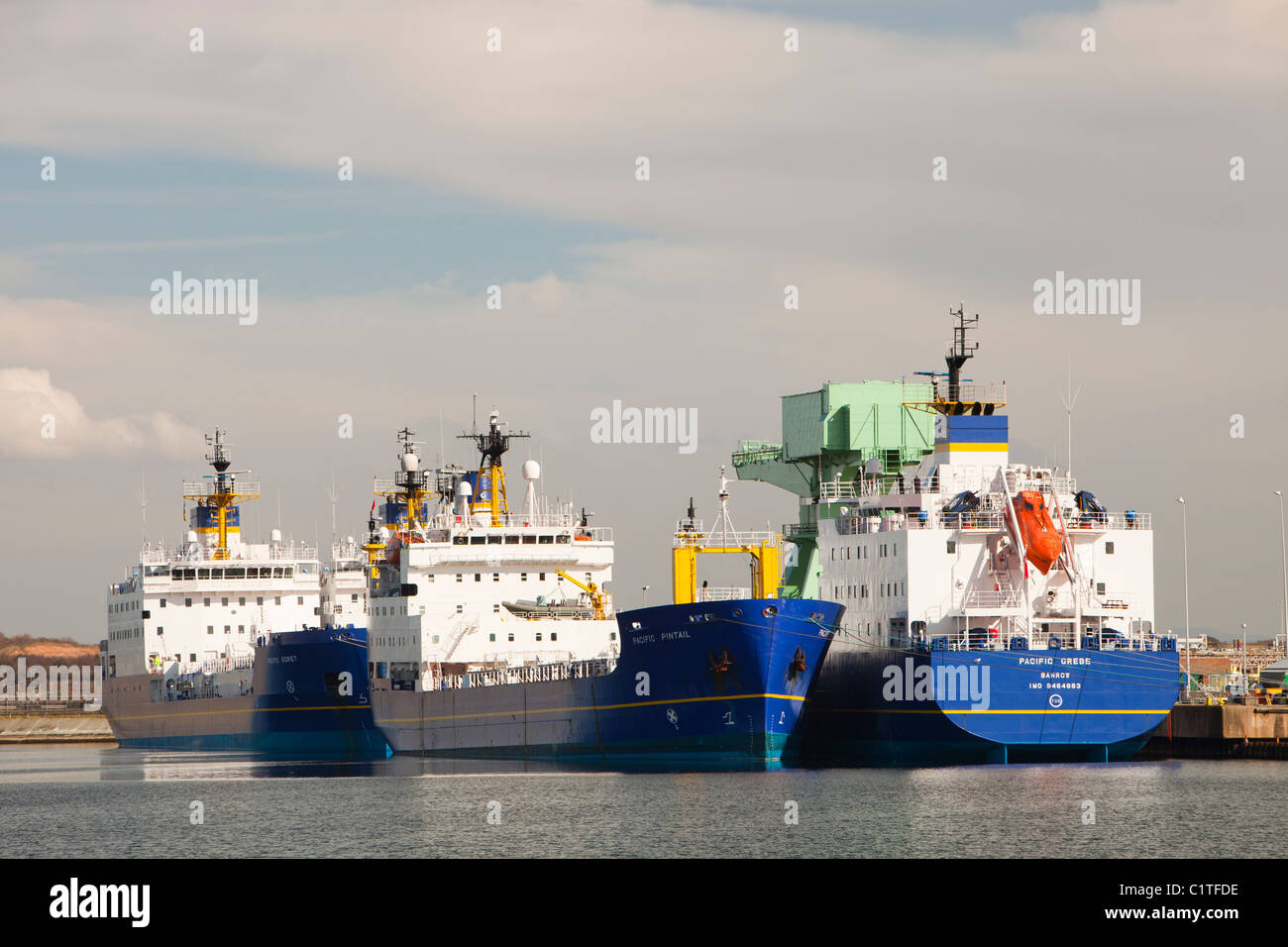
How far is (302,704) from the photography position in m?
69.2

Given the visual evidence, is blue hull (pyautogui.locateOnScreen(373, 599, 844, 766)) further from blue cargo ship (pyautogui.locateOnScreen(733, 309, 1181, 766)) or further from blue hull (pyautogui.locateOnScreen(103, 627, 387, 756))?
blue hull (pyautogui.locateOnScreen(103, 627, 387, 756))

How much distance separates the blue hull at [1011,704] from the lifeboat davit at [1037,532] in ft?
9.69

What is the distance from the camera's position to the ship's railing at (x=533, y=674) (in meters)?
53.3

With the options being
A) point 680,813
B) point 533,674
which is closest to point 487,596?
point 533,674

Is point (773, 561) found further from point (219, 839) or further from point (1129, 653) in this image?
point (219, 839)

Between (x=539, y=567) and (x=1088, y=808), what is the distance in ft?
95.2

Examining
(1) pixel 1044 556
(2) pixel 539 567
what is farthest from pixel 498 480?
(1) pixel 1044 556

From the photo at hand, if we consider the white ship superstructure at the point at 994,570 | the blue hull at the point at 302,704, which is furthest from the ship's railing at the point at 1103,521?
the blue hull at the point at 302,704

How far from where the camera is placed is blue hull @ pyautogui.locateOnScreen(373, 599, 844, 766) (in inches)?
1836

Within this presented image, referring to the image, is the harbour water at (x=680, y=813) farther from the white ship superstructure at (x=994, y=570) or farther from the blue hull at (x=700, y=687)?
the white ship superstructure at (x=994, y=570)

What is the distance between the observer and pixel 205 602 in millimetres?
81250

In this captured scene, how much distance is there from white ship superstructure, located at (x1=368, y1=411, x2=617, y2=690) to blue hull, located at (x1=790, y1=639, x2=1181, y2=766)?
1395 centimetres

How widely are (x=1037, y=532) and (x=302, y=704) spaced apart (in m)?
33.0
